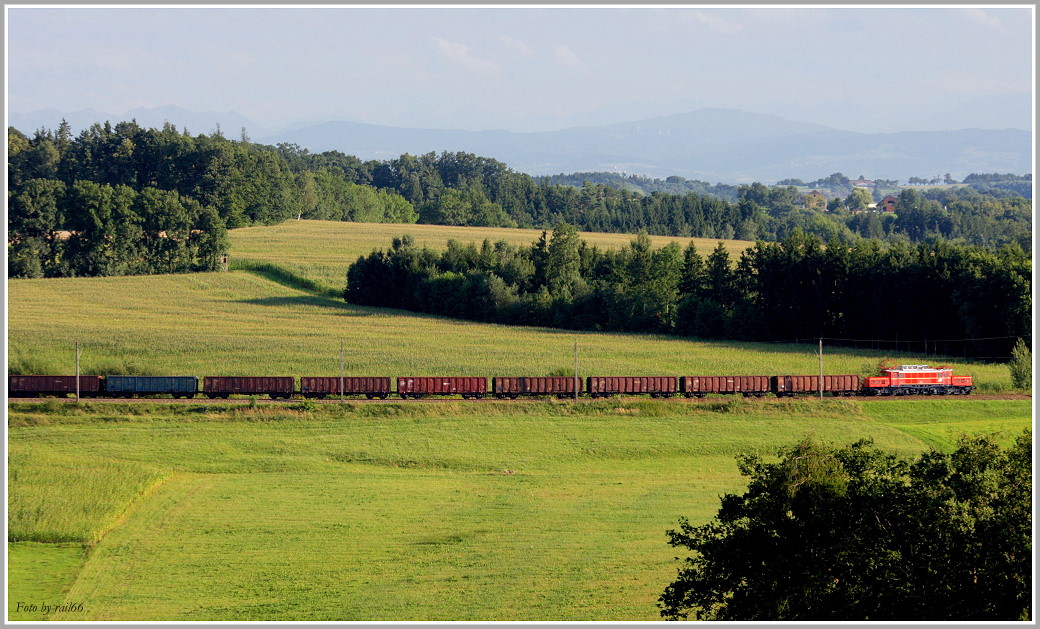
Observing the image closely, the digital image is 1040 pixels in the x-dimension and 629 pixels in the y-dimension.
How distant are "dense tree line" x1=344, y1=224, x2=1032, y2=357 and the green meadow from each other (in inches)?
214

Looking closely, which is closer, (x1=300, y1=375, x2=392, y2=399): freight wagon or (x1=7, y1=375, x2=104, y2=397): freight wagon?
(x1=7, y1=375, x2=104, y2=397): freight wagon

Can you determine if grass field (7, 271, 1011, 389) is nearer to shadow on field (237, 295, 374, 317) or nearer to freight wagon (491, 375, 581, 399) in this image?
shadow on field (237, 295, 374, 317)

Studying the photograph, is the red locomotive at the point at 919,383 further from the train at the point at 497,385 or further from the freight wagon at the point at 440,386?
the freight wagon at the point at 440,386

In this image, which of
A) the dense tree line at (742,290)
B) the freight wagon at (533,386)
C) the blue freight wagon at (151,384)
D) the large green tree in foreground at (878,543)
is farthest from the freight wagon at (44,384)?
the large green tree in foreground at (878,543)

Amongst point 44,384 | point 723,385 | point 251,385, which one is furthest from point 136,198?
point 723,385

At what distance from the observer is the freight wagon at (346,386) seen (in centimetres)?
6938

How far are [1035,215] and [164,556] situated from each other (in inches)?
1297

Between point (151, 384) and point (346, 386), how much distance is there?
12663mm

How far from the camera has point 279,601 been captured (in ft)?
115

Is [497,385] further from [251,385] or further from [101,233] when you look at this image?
[101,233]

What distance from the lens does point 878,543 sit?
28.6m

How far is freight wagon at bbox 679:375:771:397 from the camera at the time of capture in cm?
7156

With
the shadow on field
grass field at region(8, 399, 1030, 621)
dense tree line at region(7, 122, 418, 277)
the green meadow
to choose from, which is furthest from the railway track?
dense tree line at region(7, 122, 418, 277)

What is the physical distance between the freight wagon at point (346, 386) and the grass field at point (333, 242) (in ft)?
199
